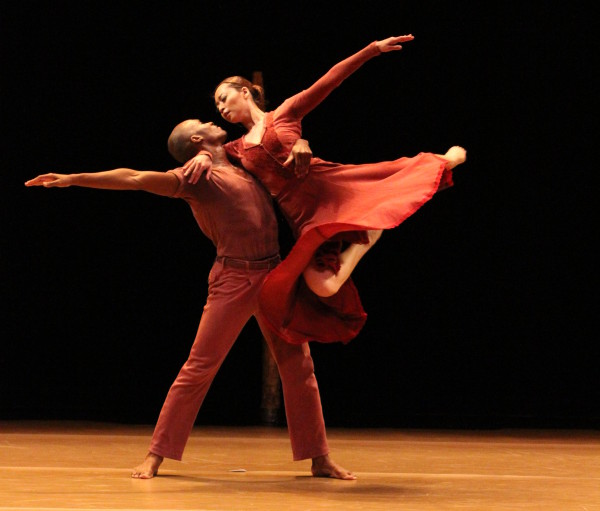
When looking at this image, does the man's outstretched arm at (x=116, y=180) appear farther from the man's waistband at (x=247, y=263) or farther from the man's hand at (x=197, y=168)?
the man's waistband at (x=247, y=263)

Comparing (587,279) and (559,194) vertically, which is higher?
(559,194)

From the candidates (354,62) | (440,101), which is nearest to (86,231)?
(440,101)

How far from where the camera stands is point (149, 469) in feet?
10.6

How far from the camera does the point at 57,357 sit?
18.5ft

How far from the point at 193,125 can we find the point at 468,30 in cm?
251

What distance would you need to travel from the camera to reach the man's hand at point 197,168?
3190 millimetres

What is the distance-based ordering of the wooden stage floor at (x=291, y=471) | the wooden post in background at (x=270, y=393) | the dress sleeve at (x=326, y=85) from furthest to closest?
the wooden post in background at (x=270, y=393) → the dress sleeve at (x=326, y=85) → the wooden stage floor at (x=291, y=471)

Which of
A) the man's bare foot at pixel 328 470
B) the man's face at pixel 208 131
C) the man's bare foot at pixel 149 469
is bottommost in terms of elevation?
the man's bare foot at pixel 328 470

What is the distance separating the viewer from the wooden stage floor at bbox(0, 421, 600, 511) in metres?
2.81

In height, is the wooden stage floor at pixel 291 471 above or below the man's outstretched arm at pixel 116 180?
below

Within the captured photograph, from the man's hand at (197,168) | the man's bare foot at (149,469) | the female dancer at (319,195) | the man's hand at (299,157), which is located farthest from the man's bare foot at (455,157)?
the man's bare foot at (149,469)

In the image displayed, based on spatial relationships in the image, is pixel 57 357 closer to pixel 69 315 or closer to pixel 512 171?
pixel 69 315

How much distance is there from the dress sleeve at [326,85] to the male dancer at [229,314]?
0.26 meters

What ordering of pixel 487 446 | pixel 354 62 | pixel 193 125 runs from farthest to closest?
1. pixel 487 446
2. pixel 193 125
3. pixel 354 62
